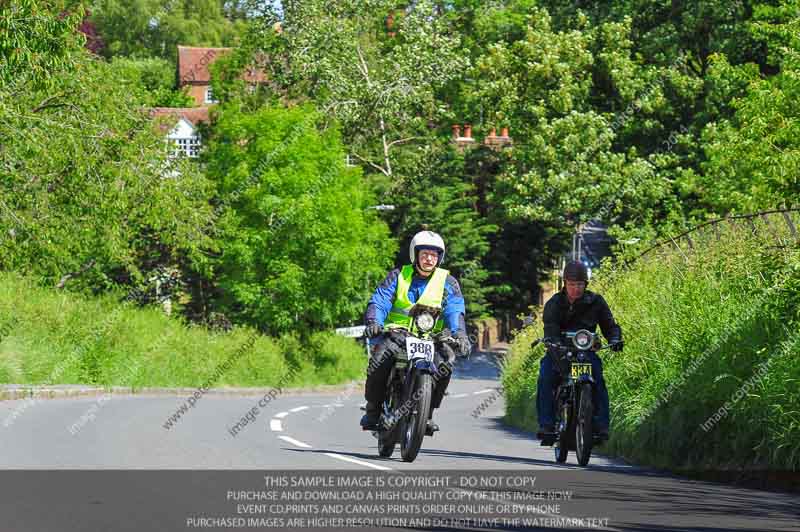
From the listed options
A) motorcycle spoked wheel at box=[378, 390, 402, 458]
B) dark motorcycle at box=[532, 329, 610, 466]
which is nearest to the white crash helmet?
motorcycle spoked wheel at box=[378, 390, 402, 458]

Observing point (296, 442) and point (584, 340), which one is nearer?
point (584, 340)

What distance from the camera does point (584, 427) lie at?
41.7 ft

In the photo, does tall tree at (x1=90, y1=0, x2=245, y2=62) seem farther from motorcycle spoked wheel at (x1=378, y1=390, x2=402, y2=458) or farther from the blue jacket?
the blue jacket

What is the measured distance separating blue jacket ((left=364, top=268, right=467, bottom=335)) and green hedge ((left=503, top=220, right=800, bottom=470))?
2859 mm

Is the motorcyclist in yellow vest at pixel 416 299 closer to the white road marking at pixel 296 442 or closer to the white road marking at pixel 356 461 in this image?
the white road marking at pixel 356 461

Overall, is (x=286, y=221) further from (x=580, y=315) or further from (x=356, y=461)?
(x=356, y=461)

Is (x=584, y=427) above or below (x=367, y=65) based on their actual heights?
below

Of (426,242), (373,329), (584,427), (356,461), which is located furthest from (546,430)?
(426,242)

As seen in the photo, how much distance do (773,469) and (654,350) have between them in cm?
408

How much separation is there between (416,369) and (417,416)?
395mm

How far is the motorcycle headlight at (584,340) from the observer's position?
41.4 feet

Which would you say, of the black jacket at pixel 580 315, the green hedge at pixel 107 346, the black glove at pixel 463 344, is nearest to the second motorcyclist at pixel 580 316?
the black jacket at pixel 580 315

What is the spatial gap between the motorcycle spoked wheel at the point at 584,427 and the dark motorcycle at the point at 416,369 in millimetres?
1410

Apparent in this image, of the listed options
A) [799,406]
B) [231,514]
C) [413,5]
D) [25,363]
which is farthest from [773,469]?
[413,5]
